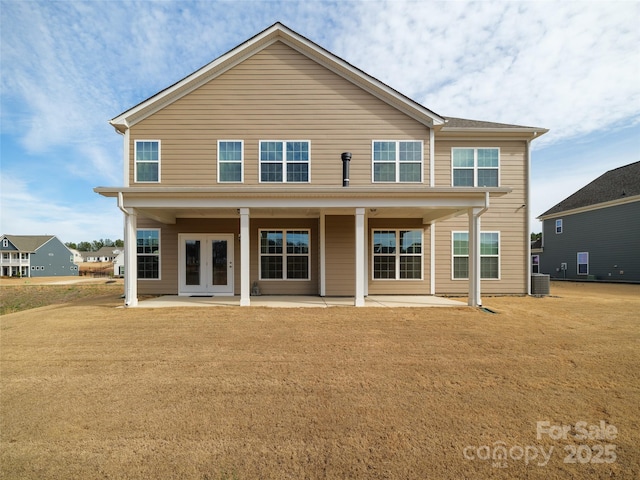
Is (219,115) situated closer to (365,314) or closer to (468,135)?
(365,314)

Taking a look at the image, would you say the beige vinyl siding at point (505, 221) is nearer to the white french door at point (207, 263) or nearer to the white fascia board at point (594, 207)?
the white french door at point (207, 263)

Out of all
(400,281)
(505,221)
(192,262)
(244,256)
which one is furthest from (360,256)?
(505,221)

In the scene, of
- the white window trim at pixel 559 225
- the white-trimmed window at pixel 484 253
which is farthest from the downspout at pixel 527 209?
the white window trim at pixel 559 225

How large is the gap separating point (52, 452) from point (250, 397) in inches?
71.9

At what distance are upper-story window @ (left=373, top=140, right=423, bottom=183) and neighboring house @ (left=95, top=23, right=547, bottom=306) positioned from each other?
4 cm

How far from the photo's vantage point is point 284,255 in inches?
444

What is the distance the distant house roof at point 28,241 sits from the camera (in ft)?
147

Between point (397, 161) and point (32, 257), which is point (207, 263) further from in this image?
point (32, 257)

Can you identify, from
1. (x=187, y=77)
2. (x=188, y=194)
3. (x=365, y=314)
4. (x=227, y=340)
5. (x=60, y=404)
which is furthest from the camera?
(x=187, y=77)

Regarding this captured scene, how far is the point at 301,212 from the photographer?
1048 centimetres

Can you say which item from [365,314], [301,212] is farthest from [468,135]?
[365,314]

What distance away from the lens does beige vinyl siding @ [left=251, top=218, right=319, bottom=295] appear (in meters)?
11.1

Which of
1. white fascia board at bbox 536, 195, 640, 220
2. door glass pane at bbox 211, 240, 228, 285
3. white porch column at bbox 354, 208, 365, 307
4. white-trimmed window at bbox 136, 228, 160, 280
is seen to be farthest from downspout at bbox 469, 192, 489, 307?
white fascia board at bbox 536, 195, 640, 220

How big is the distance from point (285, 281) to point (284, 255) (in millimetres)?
968
